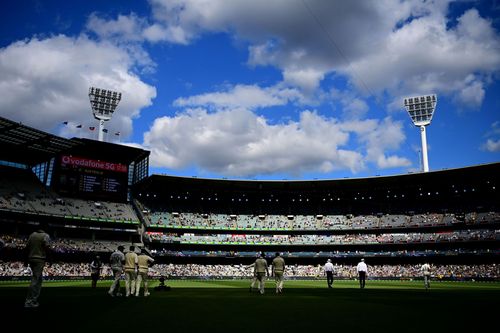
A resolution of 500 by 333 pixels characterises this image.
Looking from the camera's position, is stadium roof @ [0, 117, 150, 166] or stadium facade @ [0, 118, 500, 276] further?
stadium facade @ [0, 118, 500, 276]

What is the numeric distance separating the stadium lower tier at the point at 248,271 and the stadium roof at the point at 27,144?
17.8 m

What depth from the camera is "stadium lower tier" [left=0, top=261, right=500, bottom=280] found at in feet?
173

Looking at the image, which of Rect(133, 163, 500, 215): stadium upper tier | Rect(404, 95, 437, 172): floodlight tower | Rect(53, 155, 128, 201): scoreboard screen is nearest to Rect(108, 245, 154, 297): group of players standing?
Rect(53, 155, 128, 201): scoreboard screen

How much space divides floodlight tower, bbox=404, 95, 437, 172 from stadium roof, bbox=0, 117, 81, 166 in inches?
2487

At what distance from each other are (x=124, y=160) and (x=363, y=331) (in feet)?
235

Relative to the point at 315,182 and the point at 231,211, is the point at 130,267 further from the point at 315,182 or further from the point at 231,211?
the point at 231,211

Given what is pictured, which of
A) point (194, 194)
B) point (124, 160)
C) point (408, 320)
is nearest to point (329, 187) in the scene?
point (194, 194)

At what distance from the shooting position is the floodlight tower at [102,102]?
76.2m

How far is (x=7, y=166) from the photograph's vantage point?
227 feet

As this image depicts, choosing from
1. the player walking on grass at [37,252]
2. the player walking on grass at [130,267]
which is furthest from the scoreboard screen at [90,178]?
the player walking on grass at [37,252]

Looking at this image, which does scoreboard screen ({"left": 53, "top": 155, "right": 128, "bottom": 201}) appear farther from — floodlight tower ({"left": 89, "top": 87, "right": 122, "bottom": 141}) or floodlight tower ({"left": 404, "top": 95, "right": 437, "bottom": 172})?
floodlight tower ({"left": 404, "top": 95, "right": 437, "bottom": 172})

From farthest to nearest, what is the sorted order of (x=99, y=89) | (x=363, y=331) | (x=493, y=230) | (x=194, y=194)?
1. (x=194, y=194)
2. (x=99, y=89)
3. (x=493, y=230)
4. (x=363, y=331)

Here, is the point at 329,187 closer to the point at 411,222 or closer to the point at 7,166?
the point at 411,222

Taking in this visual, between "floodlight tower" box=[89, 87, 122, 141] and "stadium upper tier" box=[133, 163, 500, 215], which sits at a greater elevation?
"floodlight tower" box=[89, 87, 122, 141]
